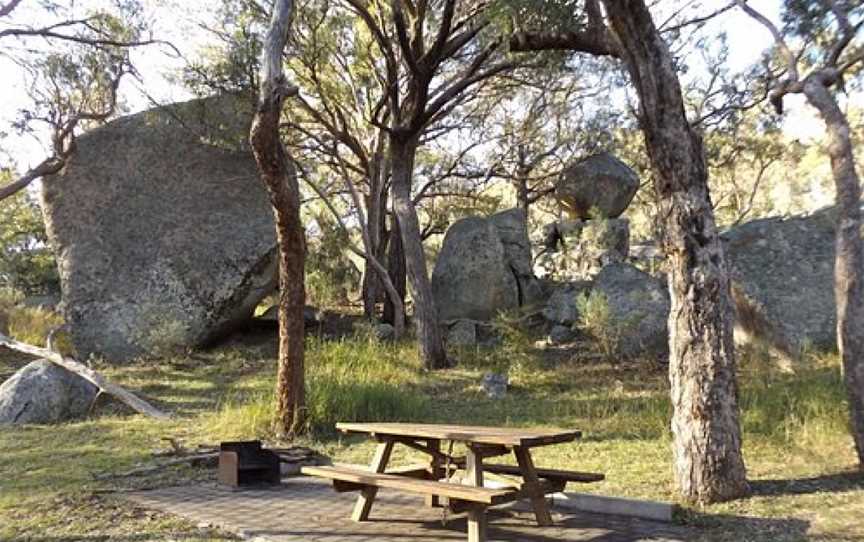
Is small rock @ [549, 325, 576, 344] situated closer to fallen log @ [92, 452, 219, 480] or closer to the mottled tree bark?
the mottled tree bark

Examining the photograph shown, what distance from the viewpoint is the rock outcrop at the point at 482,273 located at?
1527cm

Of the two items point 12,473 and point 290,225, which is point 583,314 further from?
point 12,473

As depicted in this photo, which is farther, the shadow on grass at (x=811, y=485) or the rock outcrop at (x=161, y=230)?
A: the rock outcrop at (x=161, y=230)

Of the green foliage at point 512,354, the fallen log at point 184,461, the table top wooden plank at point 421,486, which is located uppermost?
the green foliage at point 512,354

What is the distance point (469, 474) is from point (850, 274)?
10.3 ft

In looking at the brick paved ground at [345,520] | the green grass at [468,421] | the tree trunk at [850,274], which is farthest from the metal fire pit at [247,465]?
the tree trunk at [850,274]

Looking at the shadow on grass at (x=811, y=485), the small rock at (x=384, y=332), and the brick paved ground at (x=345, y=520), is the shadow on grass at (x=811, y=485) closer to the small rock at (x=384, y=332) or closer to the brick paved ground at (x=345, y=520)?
the brick paved ground at (x=345, y=520)

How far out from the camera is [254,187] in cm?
1508

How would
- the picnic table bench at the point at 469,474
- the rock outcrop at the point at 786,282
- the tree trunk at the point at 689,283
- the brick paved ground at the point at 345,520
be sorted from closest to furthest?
the picnic table bench at the point at 469,474, the brick paved ground at the point at 345,520, the tree trunk at the point at 689,283, the rock outcrop at the point at 786,282

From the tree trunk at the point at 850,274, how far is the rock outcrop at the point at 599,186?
11.8 metres

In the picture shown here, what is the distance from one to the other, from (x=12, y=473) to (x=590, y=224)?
12908 millimetres

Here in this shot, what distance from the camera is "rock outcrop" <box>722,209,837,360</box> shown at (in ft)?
33.3

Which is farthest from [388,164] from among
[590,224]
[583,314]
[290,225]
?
[290,225]

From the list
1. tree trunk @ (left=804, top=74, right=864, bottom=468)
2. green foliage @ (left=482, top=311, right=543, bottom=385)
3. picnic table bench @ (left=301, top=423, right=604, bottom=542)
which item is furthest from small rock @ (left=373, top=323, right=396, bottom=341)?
tree trunk @ (left=804, top=74, right=864, bottom=468)
